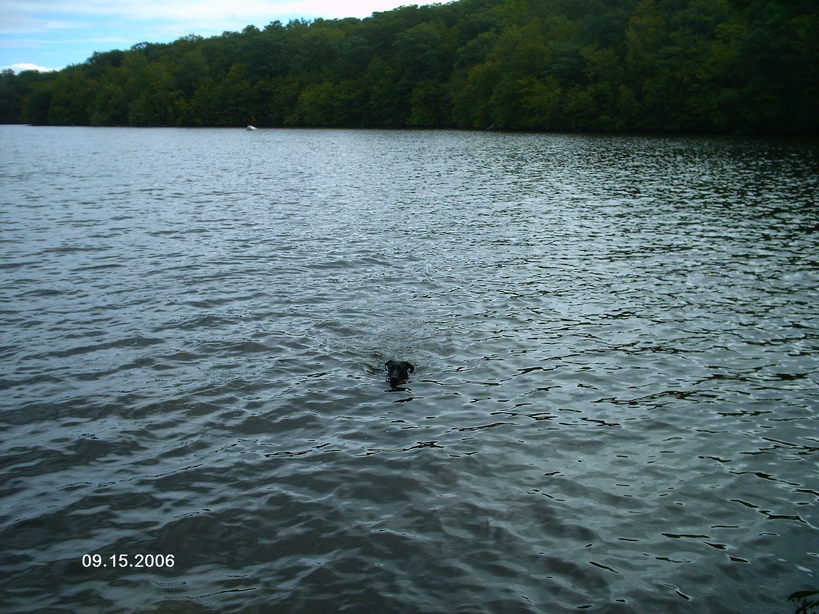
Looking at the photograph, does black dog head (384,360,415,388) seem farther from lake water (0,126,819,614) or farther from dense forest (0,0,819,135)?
dense forest (0,0,819,135)

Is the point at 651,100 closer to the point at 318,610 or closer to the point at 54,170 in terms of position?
the point at 54,170

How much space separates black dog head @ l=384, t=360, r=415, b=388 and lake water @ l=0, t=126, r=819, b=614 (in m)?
0.28

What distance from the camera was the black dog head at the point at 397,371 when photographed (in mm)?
12695

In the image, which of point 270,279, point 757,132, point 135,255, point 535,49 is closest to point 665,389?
point 270,279

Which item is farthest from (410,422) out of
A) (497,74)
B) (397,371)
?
(497,74)

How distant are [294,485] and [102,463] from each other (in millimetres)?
3206

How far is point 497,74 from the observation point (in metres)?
111

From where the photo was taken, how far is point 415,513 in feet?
27.9

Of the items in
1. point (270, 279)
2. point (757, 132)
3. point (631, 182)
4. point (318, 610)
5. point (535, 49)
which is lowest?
point (318, 610)

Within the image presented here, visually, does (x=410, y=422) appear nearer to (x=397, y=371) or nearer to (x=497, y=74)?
(x=397, y=371)

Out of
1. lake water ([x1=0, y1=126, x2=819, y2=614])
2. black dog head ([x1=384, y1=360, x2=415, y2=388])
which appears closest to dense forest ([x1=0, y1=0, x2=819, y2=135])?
lake water ([x1=0, y1=126, x2=819, y2=614])

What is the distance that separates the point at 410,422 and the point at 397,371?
1.81 metres

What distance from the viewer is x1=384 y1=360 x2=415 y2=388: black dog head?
500 inches

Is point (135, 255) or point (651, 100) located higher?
point (651, 100)
